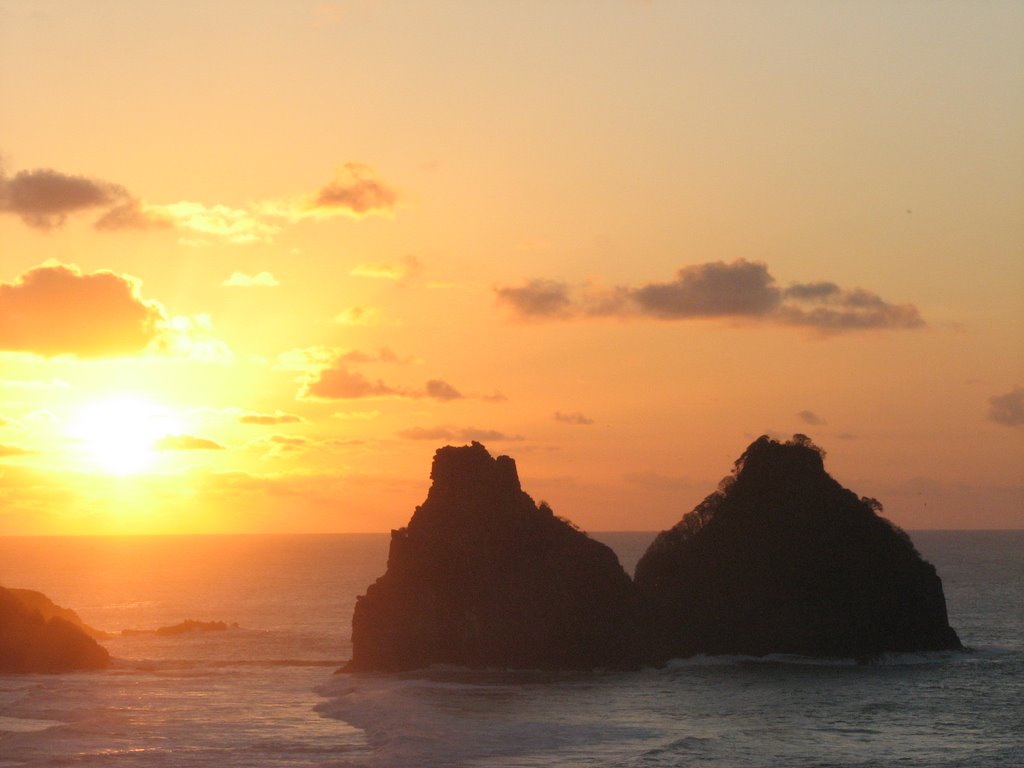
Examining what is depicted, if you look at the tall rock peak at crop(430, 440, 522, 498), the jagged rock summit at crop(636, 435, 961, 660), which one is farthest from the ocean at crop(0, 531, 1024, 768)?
the tall rock peak at crop(430, 440, 522, 498)

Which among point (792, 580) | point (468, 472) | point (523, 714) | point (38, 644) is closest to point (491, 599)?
point (468, 472)

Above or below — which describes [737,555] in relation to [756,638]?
above

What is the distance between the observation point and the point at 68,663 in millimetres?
88562

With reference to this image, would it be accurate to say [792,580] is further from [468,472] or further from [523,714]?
[523,714]

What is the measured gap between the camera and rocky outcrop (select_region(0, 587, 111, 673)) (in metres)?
87.3

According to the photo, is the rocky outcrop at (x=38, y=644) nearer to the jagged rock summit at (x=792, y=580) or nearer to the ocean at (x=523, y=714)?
the ocean at (x=523, y=714)

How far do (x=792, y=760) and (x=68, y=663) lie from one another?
53.7 meters

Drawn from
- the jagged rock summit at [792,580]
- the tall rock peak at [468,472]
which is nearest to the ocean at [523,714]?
the jagged rock summit at [792,580]

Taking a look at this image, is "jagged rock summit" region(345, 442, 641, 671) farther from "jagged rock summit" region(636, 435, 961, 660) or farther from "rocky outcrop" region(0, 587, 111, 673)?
"rocky outcrop" region(0, 587, 111, 673)

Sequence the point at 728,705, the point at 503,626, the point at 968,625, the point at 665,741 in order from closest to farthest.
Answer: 1. the point at 665,741
2. the point at 728,705
3. the point at 503,626
4. the point at 968,625

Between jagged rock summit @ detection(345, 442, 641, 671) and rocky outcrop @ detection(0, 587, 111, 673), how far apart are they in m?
19.1

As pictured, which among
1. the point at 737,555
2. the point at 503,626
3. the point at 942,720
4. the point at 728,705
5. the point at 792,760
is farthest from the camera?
the point at 737,555

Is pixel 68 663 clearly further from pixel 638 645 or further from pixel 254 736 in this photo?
pixel 638 645

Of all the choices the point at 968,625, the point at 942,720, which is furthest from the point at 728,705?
the point at 968,625
